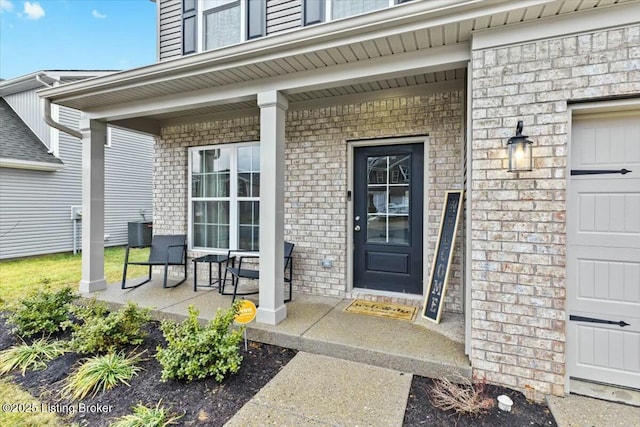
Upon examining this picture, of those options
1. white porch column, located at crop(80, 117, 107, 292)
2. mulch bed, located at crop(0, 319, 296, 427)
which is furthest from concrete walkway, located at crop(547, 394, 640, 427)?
white porch column, located at crop(80, 117, 107, 292)

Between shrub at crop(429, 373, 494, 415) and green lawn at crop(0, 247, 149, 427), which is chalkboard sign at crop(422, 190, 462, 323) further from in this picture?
green lawn at crop(0, 247, 149, 427)

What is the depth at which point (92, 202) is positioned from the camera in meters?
4.34

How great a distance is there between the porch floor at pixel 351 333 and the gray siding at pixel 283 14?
357 centimetres

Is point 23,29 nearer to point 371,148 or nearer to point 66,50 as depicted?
point 66,50

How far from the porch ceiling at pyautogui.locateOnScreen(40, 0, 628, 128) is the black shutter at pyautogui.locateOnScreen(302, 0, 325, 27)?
0.98 m

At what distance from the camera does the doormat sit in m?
3.49

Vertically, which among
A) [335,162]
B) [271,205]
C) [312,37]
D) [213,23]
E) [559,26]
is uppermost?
[213,23]

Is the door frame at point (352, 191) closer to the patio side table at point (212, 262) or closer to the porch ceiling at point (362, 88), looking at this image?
the porch ceiling at point (362, 88)

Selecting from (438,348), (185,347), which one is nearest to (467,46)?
(438,348)

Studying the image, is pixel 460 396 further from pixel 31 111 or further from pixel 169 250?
pixel 31 111

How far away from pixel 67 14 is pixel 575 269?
2068 centimetres

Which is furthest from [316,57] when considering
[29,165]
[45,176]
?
[45,176]

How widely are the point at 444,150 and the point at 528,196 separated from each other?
1469 millimetres

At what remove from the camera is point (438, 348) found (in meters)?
2.71
